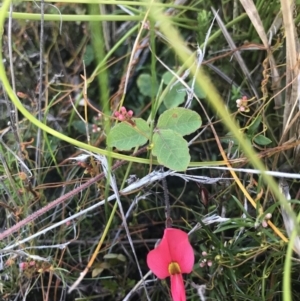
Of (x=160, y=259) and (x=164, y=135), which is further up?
(x=164, y=135)

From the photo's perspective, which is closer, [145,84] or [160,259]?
[160,259]

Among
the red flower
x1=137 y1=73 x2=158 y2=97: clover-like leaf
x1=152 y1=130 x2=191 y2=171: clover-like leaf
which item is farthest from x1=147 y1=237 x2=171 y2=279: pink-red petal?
x1=137 y1=73 x2=158 y2=97: clover-like leaf

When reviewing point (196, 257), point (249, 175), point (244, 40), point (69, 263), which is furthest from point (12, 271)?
point (244, 40)

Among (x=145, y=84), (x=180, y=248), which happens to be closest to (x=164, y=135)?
(x=180, y=248)

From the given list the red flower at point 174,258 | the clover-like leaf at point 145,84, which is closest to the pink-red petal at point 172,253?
the red flower at point 174,258

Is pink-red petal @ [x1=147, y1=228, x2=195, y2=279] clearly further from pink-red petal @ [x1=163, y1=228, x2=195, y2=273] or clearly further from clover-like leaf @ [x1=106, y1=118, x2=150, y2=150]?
clover-like leaf @ [x1=106, y1=118, x2=150, y2=150]

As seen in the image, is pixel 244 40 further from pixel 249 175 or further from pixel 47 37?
pixel 47 37

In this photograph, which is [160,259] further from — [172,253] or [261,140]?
[261,140]
